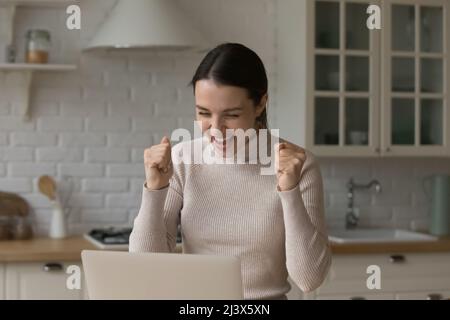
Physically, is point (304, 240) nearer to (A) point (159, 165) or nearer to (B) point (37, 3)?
(A) point (159, 165)

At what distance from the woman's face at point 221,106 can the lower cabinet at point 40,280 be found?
1.57 metres

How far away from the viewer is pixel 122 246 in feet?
10.7

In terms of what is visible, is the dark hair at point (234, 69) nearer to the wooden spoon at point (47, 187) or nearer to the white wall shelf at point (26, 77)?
the white wall shelf at point (26, 77)

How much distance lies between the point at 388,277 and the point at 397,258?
0.10 metres

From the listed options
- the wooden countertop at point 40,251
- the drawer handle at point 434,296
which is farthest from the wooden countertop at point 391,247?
the wooden countertop at point 40,251

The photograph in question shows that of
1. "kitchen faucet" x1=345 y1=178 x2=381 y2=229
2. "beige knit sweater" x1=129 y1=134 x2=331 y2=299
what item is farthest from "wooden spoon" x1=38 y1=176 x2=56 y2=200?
"beige knit sweater" x1=129 y1=134 x2=331 y2=299

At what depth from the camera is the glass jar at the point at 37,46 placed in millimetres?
3559

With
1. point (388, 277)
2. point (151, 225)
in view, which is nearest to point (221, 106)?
point (151, 225)

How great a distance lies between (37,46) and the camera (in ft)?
11.7

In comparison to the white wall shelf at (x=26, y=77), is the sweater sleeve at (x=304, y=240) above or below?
below

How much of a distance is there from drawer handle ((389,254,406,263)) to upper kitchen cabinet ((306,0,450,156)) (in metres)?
0.52
